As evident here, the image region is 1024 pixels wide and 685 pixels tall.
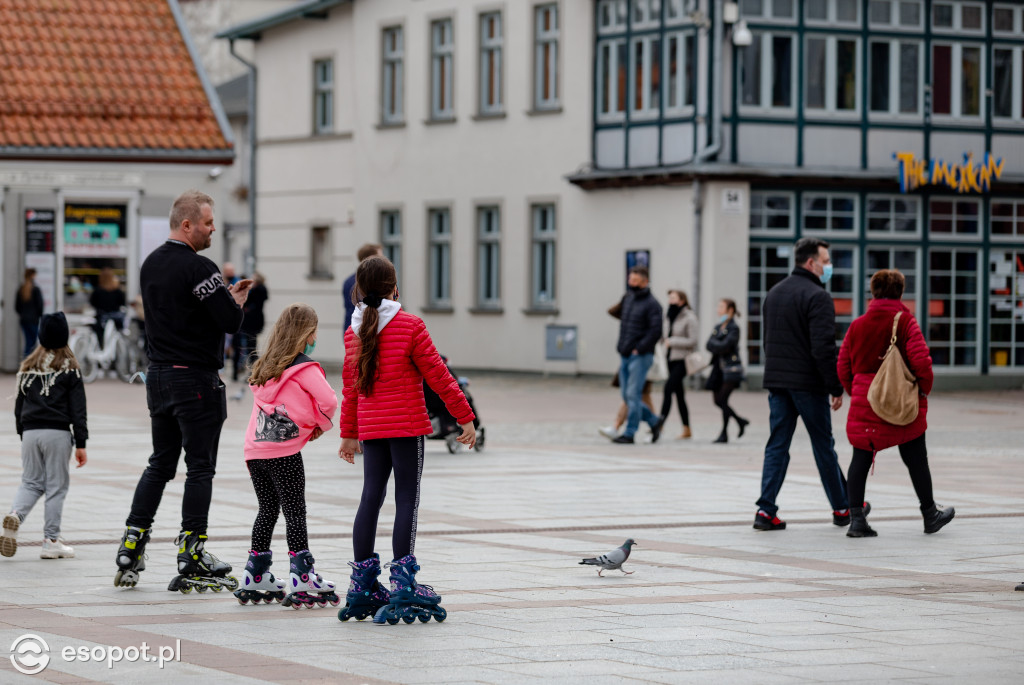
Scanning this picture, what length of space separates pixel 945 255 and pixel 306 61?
1511cm

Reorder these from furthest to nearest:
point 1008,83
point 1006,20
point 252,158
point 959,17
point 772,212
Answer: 1. point 252,158
2. point 1008,83
3. point 1006,20
4. point 959,17
5. point 772,212

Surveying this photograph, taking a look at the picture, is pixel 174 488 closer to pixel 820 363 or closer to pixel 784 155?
pixel 820 363

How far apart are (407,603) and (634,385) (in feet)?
36.7

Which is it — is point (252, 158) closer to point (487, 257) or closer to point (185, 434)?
point (487, 257)

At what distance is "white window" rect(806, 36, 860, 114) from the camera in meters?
30.0

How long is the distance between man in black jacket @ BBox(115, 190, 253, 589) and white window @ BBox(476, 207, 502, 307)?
1015 inches

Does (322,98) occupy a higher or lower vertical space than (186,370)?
higher

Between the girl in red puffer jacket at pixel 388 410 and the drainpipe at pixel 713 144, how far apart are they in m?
21.4

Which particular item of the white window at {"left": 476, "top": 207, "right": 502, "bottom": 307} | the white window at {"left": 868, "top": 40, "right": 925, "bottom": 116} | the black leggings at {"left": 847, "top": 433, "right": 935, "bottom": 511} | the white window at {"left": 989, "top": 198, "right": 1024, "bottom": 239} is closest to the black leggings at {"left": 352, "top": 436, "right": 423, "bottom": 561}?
the black leggings at {"left": 847, "top": 433, "right": 935, "bottom": 511}

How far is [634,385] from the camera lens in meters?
18.9

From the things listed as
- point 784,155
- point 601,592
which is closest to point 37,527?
point 601,592

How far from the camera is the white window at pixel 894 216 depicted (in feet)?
99.3

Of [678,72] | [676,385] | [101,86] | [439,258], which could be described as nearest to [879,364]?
[676,385]

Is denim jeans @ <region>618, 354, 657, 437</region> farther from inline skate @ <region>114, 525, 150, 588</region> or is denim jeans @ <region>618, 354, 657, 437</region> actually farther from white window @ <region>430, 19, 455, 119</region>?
white window @ <region>430, 19, 455, 119</region>
